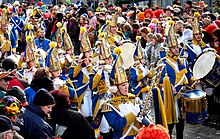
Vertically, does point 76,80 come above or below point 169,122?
above

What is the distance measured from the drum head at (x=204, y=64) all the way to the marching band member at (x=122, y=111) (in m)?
2.88

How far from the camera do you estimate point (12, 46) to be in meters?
14.4

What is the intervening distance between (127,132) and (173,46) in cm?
287

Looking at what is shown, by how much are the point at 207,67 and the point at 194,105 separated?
1.16m

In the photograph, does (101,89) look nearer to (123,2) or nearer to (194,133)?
(194,133)

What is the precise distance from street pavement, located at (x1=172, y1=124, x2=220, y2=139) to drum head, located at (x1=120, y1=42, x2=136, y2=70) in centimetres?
152

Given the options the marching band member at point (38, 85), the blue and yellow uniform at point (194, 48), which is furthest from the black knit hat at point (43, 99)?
the blue and yellow uniform at point (194, 48)

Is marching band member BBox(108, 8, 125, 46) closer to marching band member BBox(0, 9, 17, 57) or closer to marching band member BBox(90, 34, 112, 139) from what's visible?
marching band member BBox(0, 9, 17, 57)

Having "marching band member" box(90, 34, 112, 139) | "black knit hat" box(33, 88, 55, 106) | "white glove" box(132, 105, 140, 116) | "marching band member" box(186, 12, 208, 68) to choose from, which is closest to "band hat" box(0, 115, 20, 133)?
"black knit hat" box(33, 88, 55, 106)

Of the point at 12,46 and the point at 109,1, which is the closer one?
the point at 12,46

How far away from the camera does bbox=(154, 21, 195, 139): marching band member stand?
872cm

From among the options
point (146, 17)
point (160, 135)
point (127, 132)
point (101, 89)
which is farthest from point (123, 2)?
point (160, 135)

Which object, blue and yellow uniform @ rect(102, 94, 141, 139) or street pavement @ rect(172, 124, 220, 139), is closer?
blue and yellow uniform @ rect(102, 94, 141, 139)

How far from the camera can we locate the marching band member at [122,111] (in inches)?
257
